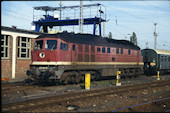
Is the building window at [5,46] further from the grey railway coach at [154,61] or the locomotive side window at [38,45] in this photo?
the grey railway coach at [154,61]

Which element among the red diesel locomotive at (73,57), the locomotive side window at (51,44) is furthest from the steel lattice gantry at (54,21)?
the locomotive side window at (51,44)

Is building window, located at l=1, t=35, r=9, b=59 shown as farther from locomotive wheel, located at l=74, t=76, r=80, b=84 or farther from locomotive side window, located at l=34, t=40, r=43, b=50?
locomotive wheel, located at l=74, t=76, r=80, b=84

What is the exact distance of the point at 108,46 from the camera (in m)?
20.0

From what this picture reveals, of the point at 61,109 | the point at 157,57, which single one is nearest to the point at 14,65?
the point at 61,109

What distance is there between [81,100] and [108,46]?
10431 millimetres

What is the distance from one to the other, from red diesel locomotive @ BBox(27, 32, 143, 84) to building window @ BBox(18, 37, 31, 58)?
6369mm

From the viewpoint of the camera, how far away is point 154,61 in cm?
2894

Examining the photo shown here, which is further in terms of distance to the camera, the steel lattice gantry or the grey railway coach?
the steel lattice gantry

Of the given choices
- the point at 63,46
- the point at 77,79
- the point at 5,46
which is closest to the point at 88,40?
the point at 63,46

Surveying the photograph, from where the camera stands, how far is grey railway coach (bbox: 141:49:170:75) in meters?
28.3

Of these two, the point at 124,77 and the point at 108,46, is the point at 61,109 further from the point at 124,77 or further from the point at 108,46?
the point at 124,77

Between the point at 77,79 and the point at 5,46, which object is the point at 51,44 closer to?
the point at 77,79

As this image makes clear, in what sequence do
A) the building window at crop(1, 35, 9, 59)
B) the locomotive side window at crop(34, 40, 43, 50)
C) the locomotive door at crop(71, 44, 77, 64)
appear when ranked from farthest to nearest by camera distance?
the building window at crop(1, 35, 9, 59)
the locomotive door at crop(71, 44, 77, 64)
the locomotive side window at crop(34, 40, 43, 50)

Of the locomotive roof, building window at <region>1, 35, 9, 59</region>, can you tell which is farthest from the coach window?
building window at <region>1, 35, 9, 59</region>
